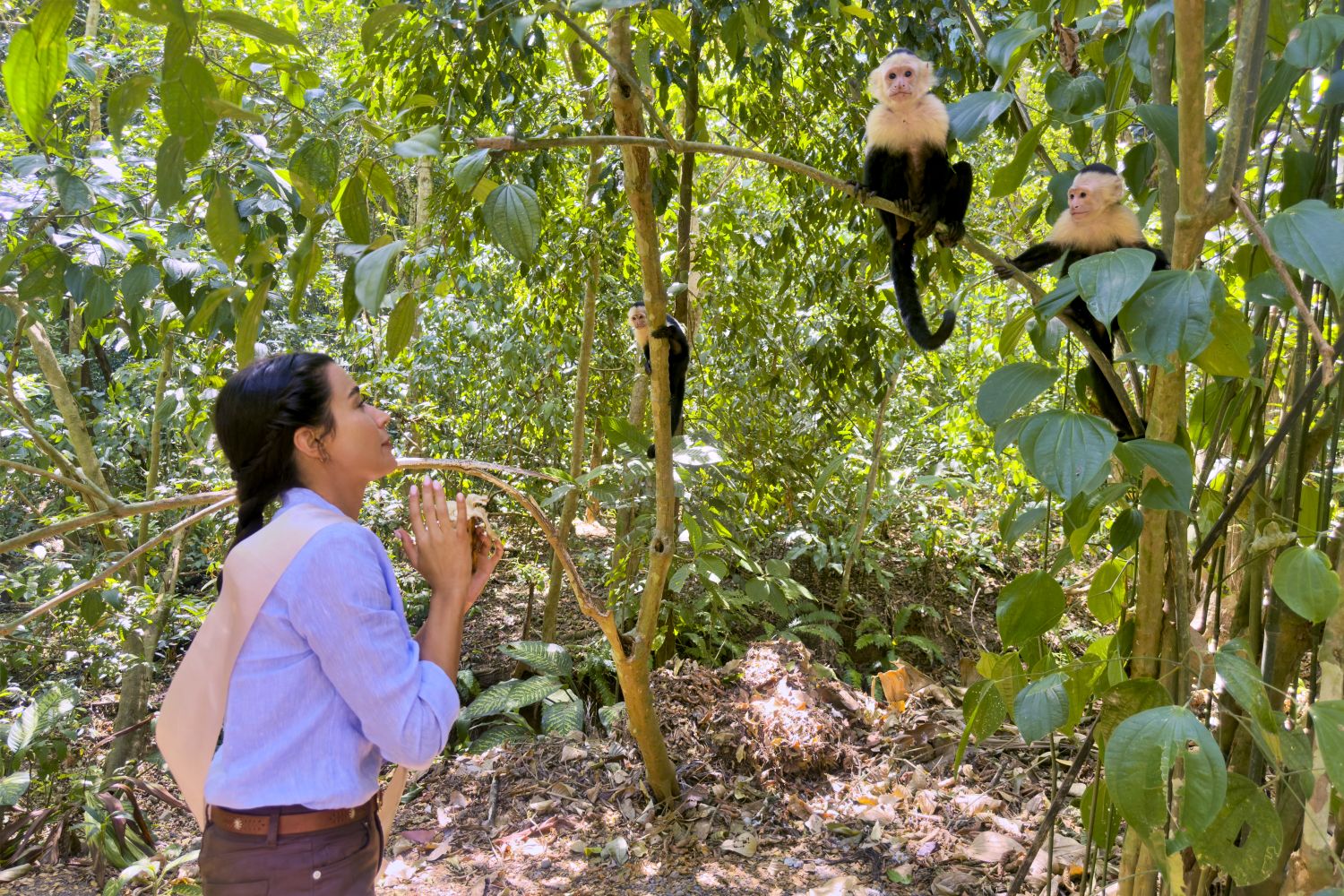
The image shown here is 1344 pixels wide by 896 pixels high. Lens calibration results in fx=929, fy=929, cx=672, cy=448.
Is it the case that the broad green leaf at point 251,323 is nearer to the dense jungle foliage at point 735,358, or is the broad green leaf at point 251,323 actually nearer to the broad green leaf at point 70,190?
the dense jungle foliage at point 735,358

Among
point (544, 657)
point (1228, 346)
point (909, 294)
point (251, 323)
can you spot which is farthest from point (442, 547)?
point (544, 657)

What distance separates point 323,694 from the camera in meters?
1.05

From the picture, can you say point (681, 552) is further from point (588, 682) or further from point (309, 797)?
point (309, 797)

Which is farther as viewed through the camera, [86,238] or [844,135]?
[844,135]

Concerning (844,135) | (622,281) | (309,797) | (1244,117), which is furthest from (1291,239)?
(622,281)

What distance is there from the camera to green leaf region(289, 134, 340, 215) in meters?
0.98

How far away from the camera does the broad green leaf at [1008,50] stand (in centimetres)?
138

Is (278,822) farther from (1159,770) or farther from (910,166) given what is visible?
(910,166)

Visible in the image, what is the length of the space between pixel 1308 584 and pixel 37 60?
→ 4.56 feet

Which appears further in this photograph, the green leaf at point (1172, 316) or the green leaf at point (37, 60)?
the green leaf at point (1172, 316)

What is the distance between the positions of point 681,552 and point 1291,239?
9.31 ft

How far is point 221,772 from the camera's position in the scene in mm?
1034

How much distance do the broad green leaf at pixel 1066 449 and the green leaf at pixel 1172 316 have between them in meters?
0.09

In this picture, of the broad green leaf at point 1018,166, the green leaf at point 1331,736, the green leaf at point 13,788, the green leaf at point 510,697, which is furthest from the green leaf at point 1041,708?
the green leaf at point 13,788
